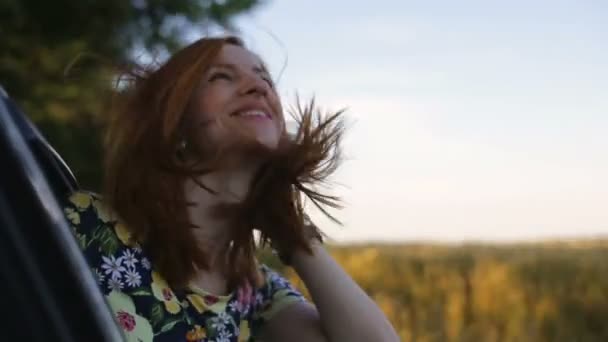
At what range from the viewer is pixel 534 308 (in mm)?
6527

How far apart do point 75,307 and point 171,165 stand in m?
0.76

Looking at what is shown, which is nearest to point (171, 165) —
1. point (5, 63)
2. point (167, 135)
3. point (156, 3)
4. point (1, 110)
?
point (167, 135)

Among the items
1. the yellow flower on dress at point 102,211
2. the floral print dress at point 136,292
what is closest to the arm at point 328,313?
the floral print dress at point 136,292

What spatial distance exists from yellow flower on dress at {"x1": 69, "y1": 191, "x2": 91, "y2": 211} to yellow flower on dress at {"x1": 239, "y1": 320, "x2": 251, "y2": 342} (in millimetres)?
317

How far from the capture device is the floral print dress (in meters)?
1.42

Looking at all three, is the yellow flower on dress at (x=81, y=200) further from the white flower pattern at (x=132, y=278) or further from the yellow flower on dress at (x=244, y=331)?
the yellow flower on dress at (x=244, y=331)

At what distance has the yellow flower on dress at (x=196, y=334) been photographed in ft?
4.81

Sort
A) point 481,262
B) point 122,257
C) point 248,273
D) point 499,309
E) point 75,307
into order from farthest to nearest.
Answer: point 481,262 → point 499,309 → point 248,273 → point 122,257 → point 75,307

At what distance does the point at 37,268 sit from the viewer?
2.61ft

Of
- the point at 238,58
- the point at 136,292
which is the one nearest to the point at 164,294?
the point at 136,292

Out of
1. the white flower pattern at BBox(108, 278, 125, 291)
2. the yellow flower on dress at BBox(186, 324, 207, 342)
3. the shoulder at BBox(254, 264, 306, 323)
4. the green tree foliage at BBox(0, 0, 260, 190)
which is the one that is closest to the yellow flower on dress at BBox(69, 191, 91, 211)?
the white flower pattern at BBox(108, 278, 125, 291)

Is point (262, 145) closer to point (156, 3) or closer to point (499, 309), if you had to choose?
point (499, 309)

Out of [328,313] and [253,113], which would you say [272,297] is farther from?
[253,113]

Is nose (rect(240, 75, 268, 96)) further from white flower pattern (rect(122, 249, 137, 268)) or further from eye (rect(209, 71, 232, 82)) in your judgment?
white flower pattern (rect(122, 249, 137, 268))
